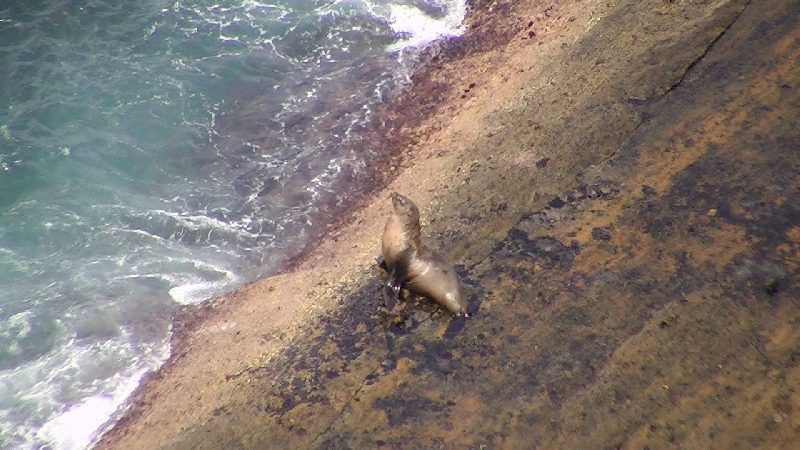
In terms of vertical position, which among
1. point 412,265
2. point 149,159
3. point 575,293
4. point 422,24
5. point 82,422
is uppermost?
point 412,265

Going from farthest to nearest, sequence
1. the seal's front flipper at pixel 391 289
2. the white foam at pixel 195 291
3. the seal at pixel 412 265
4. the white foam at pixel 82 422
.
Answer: the white foam at pixel 195 291 < the white foam at pixel 82 422 < the seal's front flipper at pixel 391 289 < the seal at pixel 412 265

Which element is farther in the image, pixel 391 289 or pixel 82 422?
pixel 82 422

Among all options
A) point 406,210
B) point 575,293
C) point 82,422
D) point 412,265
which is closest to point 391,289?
point 412,265

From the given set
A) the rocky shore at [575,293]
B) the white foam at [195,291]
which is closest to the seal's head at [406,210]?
the rocky shore at [575,293]

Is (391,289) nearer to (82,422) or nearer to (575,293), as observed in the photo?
(575,293)

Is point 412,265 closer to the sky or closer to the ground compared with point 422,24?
closer to the sky

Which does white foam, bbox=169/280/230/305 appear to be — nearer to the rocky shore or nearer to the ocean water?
the ocean water

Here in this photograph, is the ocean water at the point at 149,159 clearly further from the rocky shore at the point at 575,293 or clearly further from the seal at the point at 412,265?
the seal at the point at 412,265
